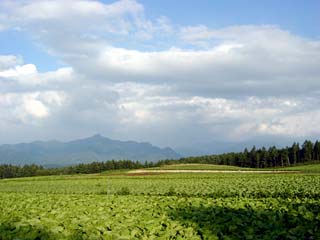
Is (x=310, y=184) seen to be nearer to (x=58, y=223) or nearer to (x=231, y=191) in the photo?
(x=231, y=191)

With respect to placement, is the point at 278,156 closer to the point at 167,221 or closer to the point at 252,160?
the point at 252,160

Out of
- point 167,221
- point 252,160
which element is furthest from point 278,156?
point 167,221

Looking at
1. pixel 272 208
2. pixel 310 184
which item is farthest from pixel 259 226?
pixel 310 184

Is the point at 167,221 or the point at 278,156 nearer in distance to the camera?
the point at 167,221

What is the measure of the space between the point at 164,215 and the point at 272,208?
4692 mm

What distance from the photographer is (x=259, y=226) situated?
15.1 metres

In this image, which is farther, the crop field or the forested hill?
the forested hill

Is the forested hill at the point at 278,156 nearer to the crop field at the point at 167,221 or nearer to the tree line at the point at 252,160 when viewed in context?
the tree line at the point at 252,160

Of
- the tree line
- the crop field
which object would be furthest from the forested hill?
the crop field

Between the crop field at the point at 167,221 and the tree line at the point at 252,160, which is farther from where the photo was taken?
the tree line at the point at 252,160

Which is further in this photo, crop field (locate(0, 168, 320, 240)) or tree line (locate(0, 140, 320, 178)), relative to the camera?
tree line (locate(0, 140, 320, 178))

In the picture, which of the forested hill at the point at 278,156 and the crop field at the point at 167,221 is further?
the forested hill at the point at 278,156

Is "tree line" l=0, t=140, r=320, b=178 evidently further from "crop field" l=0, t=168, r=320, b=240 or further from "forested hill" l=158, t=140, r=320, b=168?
"crop field" l=0, t=168, r=320, b=240

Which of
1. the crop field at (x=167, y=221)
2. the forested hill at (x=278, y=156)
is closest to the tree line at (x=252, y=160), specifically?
the forested hill at (x=278, y=156)
